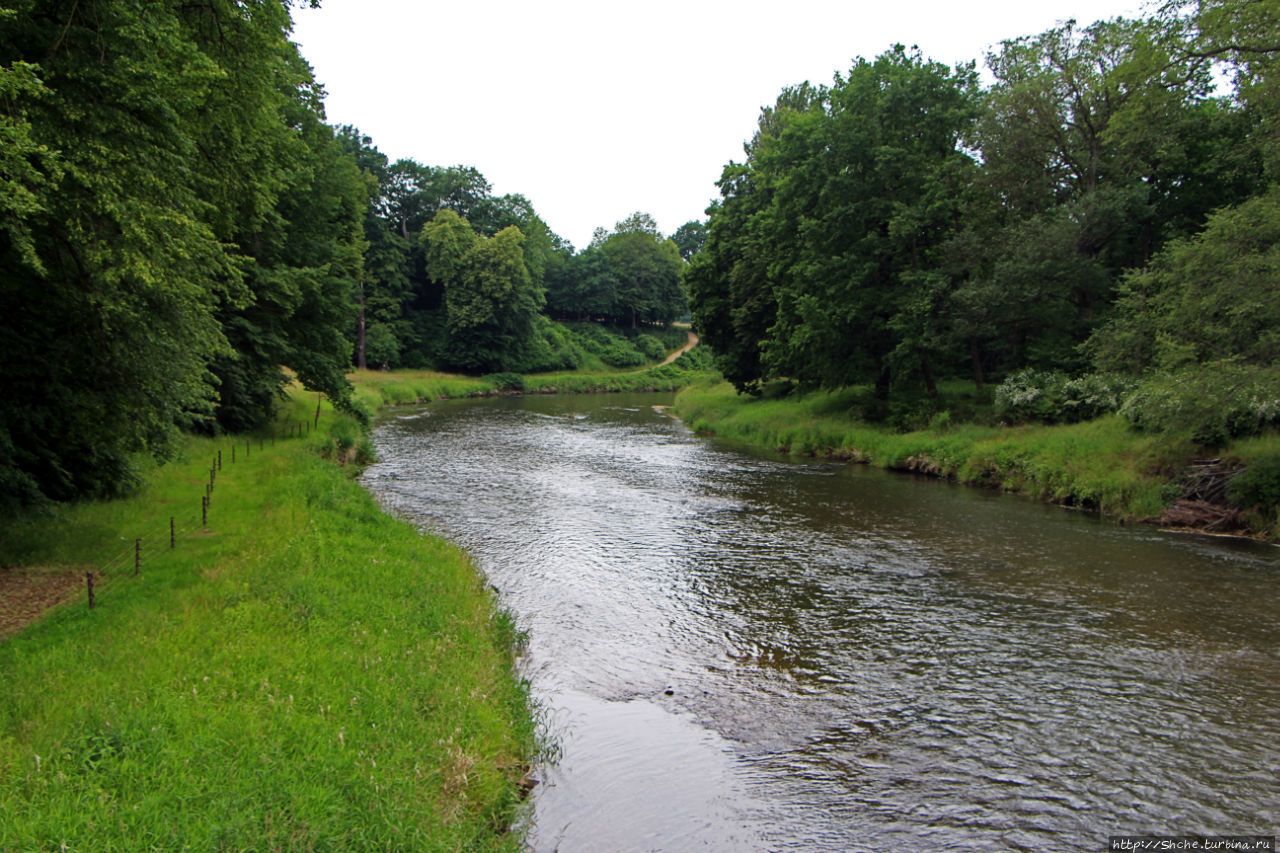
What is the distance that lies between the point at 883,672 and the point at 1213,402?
460 inches

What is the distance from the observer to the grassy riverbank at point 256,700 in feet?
16.9

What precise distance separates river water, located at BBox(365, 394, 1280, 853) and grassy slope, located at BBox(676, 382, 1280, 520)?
1.38 m

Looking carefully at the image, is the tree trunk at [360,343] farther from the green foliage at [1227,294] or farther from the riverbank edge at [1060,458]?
the green foliage at [1227,294]

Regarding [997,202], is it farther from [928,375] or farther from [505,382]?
[505,382]

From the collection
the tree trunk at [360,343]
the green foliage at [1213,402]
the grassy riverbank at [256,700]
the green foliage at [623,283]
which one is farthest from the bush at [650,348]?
the grassy riverbank at [256,700]

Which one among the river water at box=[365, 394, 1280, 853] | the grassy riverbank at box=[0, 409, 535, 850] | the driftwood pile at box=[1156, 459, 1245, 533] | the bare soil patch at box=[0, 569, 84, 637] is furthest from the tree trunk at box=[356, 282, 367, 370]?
the driftwood pile at box=[1156, 459, 1245, 533]

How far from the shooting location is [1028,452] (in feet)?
74.5

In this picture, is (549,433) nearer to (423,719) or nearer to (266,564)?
(266,564)

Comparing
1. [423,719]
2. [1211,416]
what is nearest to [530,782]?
[423,719]

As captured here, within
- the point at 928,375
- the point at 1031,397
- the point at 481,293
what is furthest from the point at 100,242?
the point at 481,293

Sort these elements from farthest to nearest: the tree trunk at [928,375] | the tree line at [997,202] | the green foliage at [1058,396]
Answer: the tree trunk at [928,375]
the tree line at [997,202]
the green foliage at [1058,396]

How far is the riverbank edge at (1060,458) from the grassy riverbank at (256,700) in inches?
614

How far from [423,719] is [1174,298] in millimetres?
20233

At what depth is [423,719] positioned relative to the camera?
282 inches
